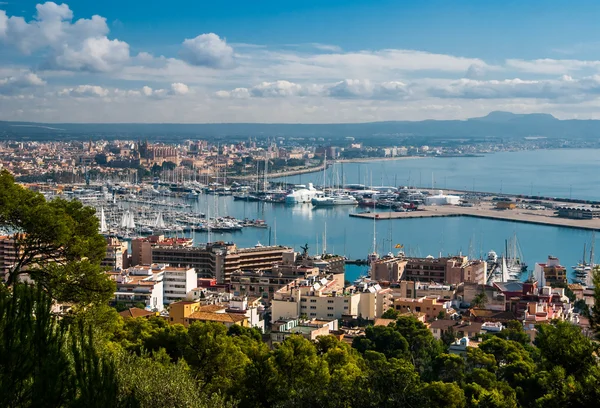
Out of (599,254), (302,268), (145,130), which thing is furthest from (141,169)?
(145,130)

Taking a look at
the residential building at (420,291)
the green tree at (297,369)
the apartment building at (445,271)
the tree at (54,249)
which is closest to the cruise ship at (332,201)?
the apartment building at (445,271)

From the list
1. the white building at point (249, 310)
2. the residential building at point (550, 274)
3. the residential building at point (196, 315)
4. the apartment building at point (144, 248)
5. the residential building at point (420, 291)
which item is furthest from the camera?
the apartment building at point (144, 248)

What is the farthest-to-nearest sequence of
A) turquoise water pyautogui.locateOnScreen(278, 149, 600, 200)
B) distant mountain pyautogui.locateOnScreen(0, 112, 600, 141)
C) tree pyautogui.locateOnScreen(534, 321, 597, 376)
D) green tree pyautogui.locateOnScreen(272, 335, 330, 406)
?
distant mountain pyautogui.locateOnScreen(0, 112, 600, 141) < turquoise water pyautogui.locateOnScreen(278, 149, 600, 200) < green tree pyautogui.locateOnScreen(272, 335, 330, 406) < tree pyautogui.locateOnScreen(534, 321, 597, 376)

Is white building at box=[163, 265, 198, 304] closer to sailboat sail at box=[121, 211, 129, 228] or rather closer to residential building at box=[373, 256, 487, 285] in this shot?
residential building at box=[373, 256, 487, 285]

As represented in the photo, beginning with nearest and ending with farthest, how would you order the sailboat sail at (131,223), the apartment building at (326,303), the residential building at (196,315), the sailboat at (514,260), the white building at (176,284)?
the residential building at (196,315) < the apartment building at (326,303) < the white building at (176,284) < the sailboat at (514,260) < the sailboat sail at (131,223)

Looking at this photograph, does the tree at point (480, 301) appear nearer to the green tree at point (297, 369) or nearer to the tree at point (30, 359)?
the green tree at point (297, 369)

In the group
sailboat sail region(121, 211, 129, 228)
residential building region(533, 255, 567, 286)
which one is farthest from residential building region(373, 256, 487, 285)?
sailboat sail region(121, 211, 129, 228)

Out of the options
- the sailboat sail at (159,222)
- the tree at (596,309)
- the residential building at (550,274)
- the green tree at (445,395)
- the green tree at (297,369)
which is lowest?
the sailboat sail at (159,222)
